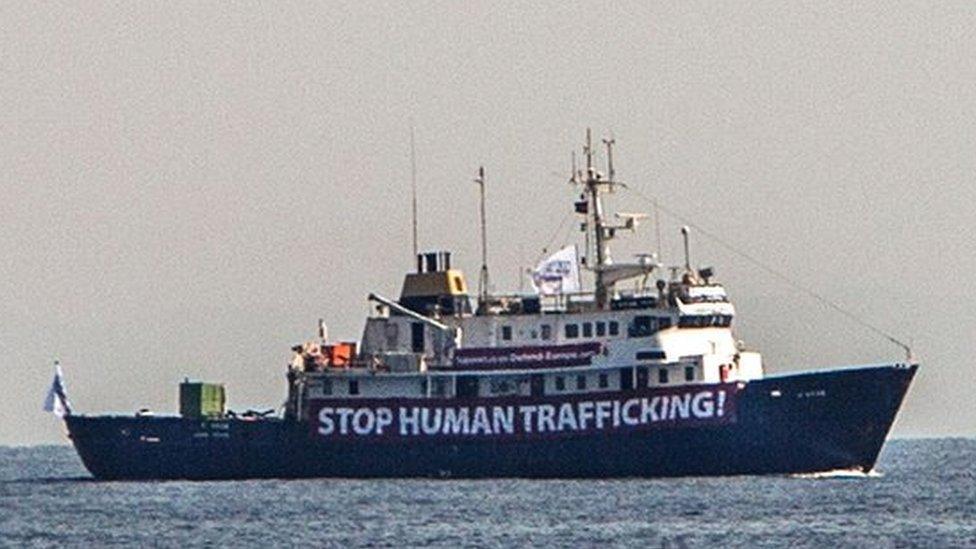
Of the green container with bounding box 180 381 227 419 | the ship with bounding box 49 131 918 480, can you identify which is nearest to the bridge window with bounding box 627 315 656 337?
the ship with bounding box 49 131 918 480

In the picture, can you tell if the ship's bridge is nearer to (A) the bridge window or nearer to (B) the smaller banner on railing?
(A) the bridge window

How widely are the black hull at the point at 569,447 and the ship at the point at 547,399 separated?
64 mm

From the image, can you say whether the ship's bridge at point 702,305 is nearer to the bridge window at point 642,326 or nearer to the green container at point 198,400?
the bridge window at point 642,326

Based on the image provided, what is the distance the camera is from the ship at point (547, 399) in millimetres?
88188

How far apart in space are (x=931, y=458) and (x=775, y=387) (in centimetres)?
6145

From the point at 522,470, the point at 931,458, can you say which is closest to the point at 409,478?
the point at 522,470

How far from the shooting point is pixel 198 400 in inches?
3789

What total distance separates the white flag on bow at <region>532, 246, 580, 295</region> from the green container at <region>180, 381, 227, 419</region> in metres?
12.9

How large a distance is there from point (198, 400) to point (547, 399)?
13530mm

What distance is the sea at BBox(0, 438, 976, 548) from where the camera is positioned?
69562mm

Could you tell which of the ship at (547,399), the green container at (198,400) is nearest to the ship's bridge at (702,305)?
the ship at (547,399)

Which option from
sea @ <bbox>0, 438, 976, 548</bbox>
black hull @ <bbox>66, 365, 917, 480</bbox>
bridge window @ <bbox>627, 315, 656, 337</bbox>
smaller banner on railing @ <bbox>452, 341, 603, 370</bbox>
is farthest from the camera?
smaller banner on railing @ <bbox>452, 341, 603, 370</bbox>

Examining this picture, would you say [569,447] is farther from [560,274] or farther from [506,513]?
[506,513]

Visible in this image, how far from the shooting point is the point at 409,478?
93188 mm
